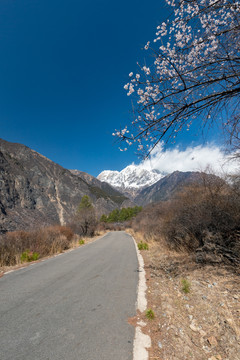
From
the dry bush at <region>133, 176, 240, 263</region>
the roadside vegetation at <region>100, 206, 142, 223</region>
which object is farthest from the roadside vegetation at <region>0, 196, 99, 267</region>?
the roadside vegetation at <region>100, 206, 142, 223</region>

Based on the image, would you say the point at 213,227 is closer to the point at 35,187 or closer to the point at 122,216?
the point at 122,216

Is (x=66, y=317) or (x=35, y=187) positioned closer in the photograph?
(x=66, y=317)

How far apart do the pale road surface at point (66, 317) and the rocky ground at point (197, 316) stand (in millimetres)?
479

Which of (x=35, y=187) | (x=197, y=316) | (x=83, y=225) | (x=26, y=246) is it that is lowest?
(x=197, y=316)

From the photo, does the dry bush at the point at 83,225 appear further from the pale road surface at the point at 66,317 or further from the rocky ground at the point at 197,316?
the rocky ground at the point at 197,316

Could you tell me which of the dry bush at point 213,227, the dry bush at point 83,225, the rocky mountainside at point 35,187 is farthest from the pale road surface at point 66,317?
the rocky mountainside at point 35,187

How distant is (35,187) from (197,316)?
77.0m

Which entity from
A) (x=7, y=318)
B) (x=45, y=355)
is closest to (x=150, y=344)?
(x=45, y=355)

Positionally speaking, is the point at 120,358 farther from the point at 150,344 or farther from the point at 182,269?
the point at 182,269

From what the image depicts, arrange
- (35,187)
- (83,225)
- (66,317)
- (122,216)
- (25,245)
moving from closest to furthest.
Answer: (66,317), (25,245), (83,225), (122,216), (35,187)

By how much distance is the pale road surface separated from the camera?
2211 mm

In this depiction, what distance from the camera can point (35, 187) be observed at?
71875mm

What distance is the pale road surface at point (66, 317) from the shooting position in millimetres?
2211

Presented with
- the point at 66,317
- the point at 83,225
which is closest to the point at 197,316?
the point at 66,317
